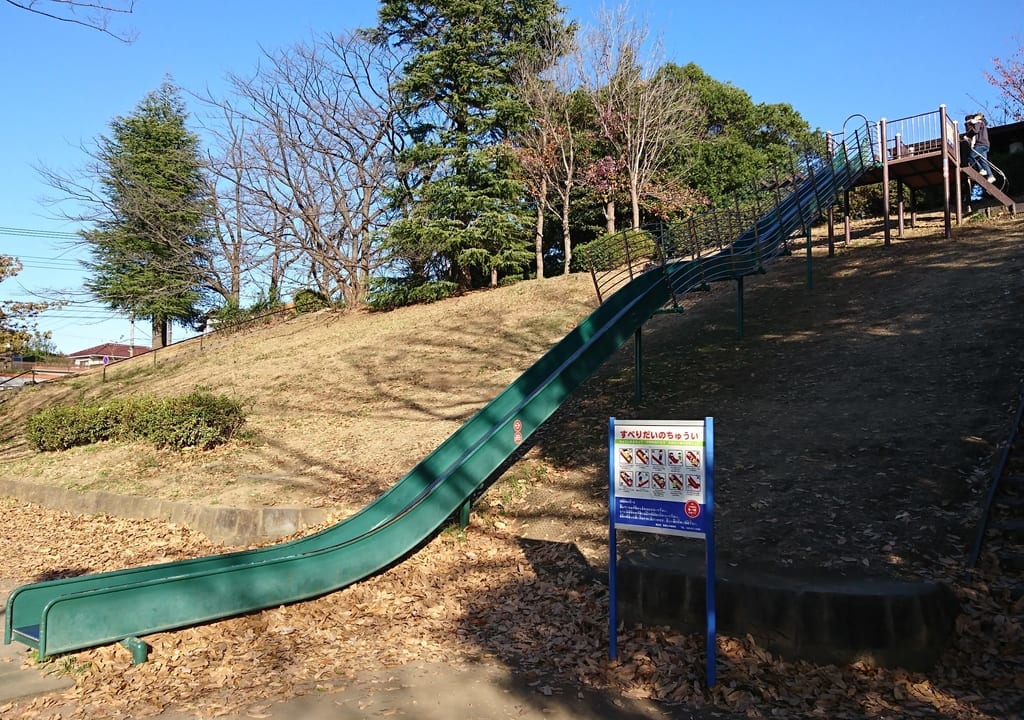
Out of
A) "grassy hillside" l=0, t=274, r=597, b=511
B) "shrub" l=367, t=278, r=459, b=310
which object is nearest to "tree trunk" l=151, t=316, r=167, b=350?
"grassy hillside" l=0, t=274, r=597, b=511

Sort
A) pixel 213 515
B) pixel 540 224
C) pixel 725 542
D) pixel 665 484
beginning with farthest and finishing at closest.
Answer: pixel 540 224 → pixel 213 515 → pixel 725 542 → pixel 665 484

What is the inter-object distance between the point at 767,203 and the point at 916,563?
43.9ft

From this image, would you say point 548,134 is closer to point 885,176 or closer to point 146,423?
point 885,176

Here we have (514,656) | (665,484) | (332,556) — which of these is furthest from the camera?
(332,556)

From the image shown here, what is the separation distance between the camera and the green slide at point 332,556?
17.1ft

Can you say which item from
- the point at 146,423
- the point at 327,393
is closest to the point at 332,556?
the point at 146,423

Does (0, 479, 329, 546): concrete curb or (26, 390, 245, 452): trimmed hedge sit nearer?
(0, 479, 329, 546): concrete curb

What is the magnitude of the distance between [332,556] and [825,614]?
4.02 m

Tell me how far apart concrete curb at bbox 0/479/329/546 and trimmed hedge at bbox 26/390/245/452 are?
1.74 metres

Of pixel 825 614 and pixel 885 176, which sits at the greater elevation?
pixel 885 176

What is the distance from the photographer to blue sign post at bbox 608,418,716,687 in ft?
15.5

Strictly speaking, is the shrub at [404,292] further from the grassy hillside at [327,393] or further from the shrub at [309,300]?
the shrub at [309,300]

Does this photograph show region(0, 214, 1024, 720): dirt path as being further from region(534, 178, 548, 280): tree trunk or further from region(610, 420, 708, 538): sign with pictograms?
region(534, 178, 548, 280): tree trunk

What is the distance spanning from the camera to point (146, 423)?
12.8m
